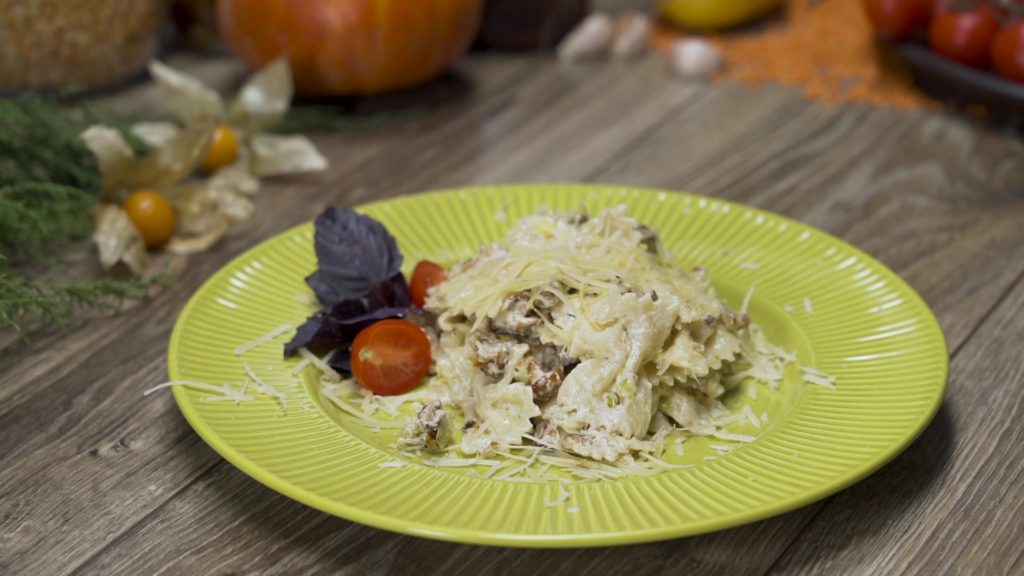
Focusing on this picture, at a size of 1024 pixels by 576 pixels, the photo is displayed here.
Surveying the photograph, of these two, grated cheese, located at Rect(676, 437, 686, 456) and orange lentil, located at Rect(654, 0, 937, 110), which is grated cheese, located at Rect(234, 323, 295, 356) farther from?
orange lentil, located at Rect(654, 0, 937, 110)

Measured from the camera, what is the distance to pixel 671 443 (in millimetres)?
1509

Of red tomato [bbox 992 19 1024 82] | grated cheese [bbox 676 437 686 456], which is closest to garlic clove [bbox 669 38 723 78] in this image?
red tomato [bbox 992 19 1024 82]

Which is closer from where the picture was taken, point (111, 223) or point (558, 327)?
point (558, 327)

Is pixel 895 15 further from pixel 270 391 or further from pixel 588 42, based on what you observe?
pixel 270 391

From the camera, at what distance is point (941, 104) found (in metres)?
2.92

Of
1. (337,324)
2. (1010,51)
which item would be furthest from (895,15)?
(337,324)

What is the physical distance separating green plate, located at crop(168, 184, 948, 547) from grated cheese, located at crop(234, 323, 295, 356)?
1cm

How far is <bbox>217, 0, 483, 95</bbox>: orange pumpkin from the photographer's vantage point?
2.71 meters

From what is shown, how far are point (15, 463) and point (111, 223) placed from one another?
0.67 meters

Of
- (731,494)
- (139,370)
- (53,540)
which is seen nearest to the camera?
(731,494)

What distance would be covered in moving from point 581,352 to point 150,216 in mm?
1102

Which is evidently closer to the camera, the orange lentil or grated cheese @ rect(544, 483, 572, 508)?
grated cheese @ rect(544, 483, 572, 508)

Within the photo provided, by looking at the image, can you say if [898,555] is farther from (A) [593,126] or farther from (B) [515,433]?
(A) [593,126]

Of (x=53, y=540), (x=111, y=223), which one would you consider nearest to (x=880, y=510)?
(x=53, y=540)
